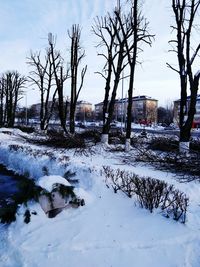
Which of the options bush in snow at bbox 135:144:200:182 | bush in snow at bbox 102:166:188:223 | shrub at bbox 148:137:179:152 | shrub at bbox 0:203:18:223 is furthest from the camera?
shrub at bbox 148:137:179:152

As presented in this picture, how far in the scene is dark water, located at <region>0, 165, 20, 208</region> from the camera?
1027 cm

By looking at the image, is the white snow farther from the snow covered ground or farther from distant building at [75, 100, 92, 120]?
distant building at [75, 100, 92, 120]

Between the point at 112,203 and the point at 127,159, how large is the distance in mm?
6292

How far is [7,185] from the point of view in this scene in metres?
12.6

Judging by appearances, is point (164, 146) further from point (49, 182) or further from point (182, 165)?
point (49, 182)

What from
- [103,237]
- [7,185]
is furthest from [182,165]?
[7,185]

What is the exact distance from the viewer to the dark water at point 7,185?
10266 millimetres

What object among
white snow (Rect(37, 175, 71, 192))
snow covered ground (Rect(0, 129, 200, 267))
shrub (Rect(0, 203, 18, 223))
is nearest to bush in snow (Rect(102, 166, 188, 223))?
snow covered ground (Rect(0, 129, 200, 267))

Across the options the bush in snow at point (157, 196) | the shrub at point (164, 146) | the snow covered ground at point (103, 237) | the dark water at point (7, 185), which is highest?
the shrub at point (164, 146)

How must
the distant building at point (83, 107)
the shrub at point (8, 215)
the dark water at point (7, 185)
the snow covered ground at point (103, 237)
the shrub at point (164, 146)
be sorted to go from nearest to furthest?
the snow covered ground at point (103, 237) → the shrub at point (8, 215) → the dark water at point (7, 185) → the shrub at point (164, 146) → the distant building at point (83, 107)

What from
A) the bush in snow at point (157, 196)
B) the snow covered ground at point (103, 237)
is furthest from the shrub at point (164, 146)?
the bush in snow at point (157, 196)

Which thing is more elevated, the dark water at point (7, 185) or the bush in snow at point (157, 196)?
the bush in snow at point (157, 196)

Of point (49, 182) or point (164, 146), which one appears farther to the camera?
point (164, 146)

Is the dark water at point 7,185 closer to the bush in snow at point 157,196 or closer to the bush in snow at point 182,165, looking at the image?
the bush in snow at point 157,196
